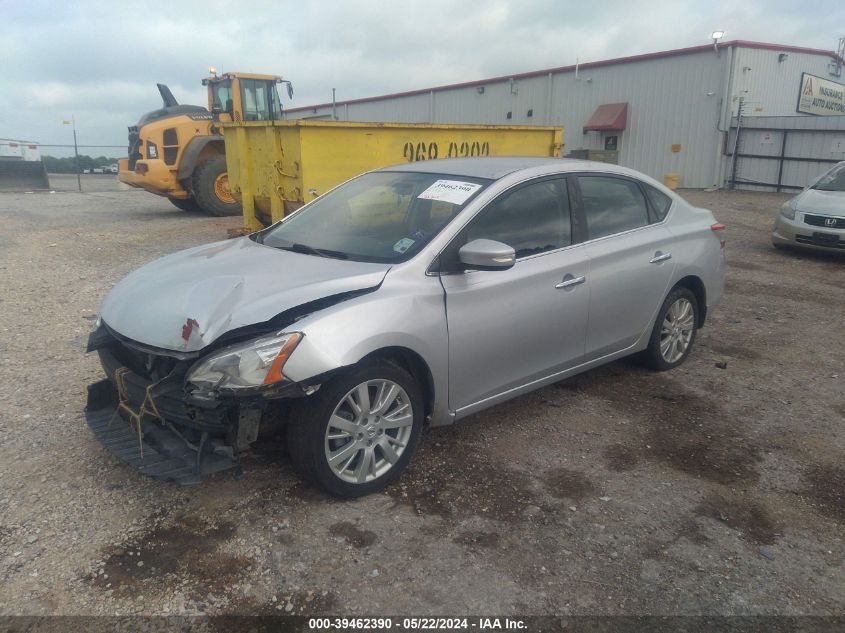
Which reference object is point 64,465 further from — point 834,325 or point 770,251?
point 770,251

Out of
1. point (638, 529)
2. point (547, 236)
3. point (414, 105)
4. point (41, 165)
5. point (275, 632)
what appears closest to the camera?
point (275, 632)

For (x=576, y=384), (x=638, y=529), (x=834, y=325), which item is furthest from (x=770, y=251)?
(x=638, y=529)

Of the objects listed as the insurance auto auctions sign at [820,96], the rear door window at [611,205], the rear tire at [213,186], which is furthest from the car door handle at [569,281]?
the insurance auto auctions sign at [820,96]

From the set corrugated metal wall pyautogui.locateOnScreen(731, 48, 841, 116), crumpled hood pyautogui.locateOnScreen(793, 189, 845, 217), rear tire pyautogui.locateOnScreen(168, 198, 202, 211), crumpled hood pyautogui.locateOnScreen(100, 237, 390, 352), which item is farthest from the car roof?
corrugated metal wall pyautogui.locateOnScreen(731, 48, 841, 116)

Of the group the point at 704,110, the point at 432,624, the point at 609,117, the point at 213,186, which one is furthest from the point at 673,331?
the point at 609,117

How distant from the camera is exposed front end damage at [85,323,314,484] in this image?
287cm

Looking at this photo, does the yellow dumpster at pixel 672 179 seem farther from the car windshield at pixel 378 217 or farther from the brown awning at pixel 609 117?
the car windshield at pixel 378 217

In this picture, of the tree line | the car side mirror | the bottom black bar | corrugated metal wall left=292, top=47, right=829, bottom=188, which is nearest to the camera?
the bottom black bar

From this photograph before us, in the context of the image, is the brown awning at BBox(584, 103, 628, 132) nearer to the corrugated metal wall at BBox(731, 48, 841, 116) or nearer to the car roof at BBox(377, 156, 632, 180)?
the corrugated metal wall at BBox(731, 48, 841, 116)

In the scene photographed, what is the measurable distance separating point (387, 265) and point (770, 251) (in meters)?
9.31

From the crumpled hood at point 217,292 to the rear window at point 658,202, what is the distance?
7.99ft

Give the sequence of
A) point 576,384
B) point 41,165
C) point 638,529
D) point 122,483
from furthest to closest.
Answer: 1. point 41,165
2. point 576,384
3. point 122,483
4. point 638,529

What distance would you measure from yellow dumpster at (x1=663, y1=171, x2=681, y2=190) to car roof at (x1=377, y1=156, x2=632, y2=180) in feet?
57.5

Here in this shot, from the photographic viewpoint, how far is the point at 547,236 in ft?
13.2
